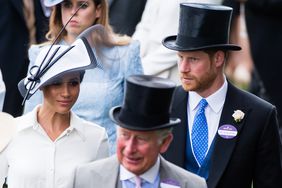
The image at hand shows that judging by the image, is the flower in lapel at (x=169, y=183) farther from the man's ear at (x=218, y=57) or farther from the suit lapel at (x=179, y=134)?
the man's ear at (x=218, y=57)

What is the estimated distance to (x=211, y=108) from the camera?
9180 mm

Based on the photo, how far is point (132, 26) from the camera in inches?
489

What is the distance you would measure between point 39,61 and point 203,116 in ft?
3.79

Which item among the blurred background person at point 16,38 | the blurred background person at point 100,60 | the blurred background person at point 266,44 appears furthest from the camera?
the blurred background person at point 266,44

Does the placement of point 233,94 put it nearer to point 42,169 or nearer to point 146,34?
point 42,169

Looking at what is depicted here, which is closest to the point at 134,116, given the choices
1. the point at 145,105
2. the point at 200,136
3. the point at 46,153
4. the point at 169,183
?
the point at 145,105

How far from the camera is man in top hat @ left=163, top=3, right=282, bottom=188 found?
904 centimetres

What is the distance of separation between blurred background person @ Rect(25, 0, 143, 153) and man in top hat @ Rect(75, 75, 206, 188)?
1.72 meters

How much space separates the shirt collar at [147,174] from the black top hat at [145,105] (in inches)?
11.0

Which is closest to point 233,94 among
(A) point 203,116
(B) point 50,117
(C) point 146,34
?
(A) point 203,116

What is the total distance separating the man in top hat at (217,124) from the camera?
904 cm

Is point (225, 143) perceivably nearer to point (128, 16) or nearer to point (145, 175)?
point (145, 175)

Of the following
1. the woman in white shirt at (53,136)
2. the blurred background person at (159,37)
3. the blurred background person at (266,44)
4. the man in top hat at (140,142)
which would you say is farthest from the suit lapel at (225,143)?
the blurred background person at (266,44)

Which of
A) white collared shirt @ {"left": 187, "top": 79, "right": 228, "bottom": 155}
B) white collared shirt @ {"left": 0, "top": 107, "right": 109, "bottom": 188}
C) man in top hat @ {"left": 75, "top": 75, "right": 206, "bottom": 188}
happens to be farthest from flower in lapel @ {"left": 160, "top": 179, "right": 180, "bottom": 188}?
white collared shirt @ {"left": 187, "top": 79, "right": 228, "bottom": 155}
